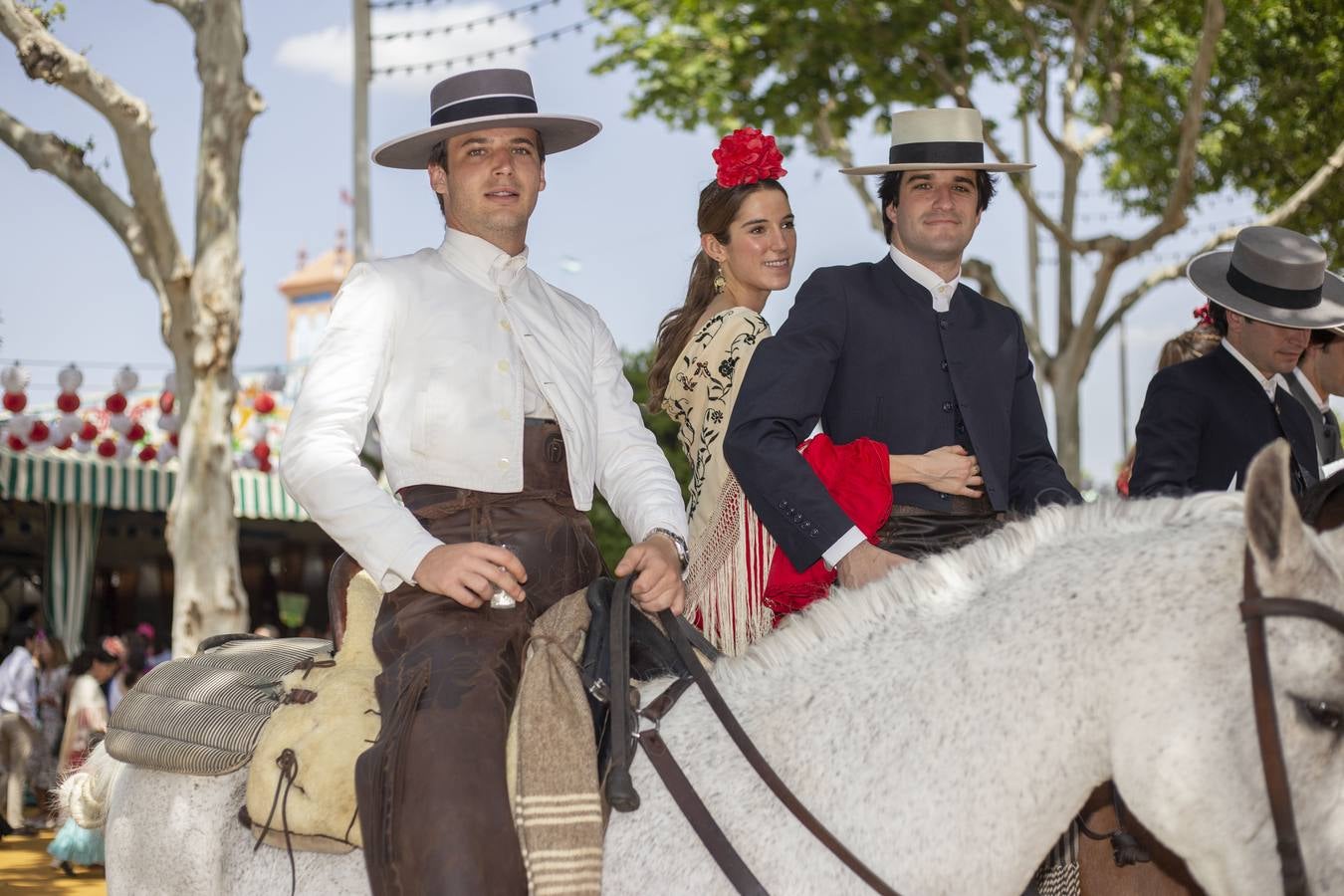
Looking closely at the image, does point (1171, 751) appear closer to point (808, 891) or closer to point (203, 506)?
point (808, 891)

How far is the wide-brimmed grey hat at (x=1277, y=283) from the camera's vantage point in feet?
13.1

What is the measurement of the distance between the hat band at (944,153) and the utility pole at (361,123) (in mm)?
11833

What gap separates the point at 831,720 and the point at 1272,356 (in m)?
2.51

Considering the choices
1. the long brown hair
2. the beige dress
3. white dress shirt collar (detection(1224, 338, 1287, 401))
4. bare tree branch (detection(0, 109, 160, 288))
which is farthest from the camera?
bare tree branch (detection(0, 109, 160, 288))

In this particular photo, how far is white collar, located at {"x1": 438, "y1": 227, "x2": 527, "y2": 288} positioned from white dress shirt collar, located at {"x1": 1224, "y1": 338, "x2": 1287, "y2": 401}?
237 centimetres

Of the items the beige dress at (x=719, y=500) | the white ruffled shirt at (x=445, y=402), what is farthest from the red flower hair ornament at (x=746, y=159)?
the white ruffled shirt at (x=445, y=402)

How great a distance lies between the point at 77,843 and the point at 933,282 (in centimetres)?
312

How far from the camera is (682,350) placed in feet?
14.8

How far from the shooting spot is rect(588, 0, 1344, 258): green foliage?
1348 centimetres

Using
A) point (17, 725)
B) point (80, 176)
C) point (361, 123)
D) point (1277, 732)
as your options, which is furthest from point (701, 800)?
point (361, 123)

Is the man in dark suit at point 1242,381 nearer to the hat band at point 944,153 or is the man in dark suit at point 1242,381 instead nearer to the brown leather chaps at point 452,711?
the hat band at point 944,153

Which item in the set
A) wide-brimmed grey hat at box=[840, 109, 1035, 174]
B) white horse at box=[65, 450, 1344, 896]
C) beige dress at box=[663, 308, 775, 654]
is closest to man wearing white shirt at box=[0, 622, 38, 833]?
beige dress at box=[663, 308, 775, 654]

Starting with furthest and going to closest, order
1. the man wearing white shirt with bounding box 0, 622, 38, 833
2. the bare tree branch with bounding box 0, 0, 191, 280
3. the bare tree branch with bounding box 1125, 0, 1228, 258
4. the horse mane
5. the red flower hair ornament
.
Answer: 1. the man wearing white shirt with bounding box 0, 622, 38, 833
2. the bare tree branch with bounding box 1125, 0, 1228, 258
3. the bare tree branch with bounding box 0, 0, 191, 280
4. the red flower hair ornament
5. the horse mane

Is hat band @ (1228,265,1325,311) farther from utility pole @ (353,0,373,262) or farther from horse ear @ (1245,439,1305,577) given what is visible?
utility pole @ (353,0,373,262)
